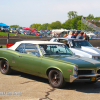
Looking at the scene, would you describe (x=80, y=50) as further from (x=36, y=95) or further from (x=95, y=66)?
(x=36, y=95)

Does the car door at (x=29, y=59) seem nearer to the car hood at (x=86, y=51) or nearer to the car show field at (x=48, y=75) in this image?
the car show field at (x=48, y=75)

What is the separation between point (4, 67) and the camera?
8.12m

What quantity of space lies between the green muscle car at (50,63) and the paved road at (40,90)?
28 cm

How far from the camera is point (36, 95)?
546 centimetres

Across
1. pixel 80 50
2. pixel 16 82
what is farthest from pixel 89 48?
pixel 16 82

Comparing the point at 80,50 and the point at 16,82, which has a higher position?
the point at 80,50

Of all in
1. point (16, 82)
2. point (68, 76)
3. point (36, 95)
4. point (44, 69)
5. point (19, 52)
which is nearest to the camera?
point (36, 95)

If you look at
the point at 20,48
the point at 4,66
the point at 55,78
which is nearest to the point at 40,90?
the point at 55,78

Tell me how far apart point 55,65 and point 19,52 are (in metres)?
1.96

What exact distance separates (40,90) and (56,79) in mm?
569

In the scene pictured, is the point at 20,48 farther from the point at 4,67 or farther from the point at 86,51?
the point at 86,51

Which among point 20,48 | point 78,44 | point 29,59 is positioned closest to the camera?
point 29,59

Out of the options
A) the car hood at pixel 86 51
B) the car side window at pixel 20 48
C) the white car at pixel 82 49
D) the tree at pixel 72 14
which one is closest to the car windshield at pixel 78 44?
the white car at pixel 82 49

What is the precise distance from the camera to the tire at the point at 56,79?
6.02 m
